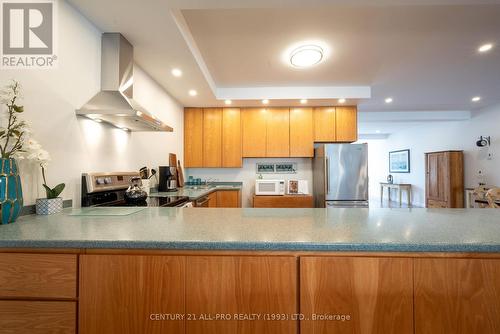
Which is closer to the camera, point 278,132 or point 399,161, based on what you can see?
point 278,132

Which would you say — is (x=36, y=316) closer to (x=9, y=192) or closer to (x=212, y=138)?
(x=9, y=192)

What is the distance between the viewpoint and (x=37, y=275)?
2.58 ft

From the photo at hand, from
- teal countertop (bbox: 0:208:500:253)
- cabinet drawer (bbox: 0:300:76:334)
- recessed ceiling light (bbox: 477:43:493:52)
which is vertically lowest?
cabinet drawer (bbox: 0:300:76:334)

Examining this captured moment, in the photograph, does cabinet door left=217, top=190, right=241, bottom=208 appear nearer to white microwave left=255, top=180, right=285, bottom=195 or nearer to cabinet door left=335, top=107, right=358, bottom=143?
white microwave left=255, top=180, right=285, bottom=195

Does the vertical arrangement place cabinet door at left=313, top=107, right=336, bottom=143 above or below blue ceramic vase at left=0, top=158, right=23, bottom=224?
above

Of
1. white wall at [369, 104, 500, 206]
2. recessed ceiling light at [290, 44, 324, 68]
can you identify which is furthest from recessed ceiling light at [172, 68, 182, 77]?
white wall at [369, 104, 500, 206]

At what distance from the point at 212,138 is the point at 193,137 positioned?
34 cm

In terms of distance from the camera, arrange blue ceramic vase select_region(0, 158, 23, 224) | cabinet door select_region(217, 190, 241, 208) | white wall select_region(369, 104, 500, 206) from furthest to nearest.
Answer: white wall select_region(369, 104, 500, 206) < cabinet door select_region(217, 190, 241, 208) < blue ceramic vase select_region(0, 158, 23, 224)

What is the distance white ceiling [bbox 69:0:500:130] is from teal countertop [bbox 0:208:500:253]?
1351 millimetres

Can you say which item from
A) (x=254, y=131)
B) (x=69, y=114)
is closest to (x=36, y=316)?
(x=69, y=114)

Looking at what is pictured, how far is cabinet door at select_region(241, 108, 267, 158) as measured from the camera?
148 inches

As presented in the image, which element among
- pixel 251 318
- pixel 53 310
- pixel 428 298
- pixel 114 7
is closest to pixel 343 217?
pixel 428 298

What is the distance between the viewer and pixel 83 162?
1.60 meters

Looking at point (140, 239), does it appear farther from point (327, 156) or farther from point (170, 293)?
point (327, 156)
